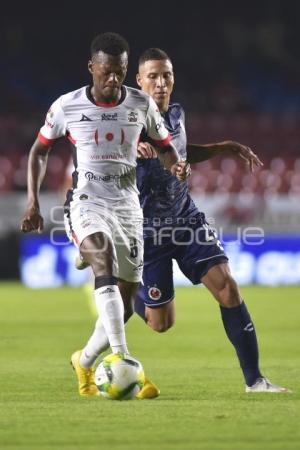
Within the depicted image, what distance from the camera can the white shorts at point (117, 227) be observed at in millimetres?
6777

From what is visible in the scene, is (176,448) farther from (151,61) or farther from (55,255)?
(55,255)

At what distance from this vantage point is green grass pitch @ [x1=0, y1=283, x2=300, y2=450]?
5164 mm

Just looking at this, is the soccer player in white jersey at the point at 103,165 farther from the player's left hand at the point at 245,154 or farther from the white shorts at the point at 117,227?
the player's left hand at the point at 245,154

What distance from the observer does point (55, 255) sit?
65.0 feet

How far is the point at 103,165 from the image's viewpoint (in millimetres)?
6941

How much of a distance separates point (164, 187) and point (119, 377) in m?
1.90

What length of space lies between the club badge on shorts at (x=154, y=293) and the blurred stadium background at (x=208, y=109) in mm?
11117

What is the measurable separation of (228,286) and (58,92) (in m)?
23.0

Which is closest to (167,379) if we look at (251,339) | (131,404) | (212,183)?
(251,339)

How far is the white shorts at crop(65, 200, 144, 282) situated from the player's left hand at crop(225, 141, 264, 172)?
872mm

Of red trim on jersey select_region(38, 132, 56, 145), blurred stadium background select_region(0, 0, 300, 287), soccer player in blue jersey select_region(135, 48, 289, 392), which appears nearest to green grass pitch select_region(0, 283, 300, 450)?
soccer player in blue jersey select_region(135, 48, 289, 392)

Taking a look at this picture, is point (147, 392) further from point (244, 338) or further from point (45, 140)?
point (45, 140)

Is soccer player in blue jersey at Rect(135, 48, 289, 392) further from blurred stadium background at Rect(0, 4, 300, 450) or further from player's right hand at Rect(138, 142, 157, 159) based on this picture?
blurred stadium background at Rect(0, 4, 300, 450)

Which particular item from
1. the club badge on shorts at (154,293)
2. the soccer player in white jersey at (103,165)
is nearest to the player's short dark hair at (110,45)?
the soccer player in white jersey at (103,165)
